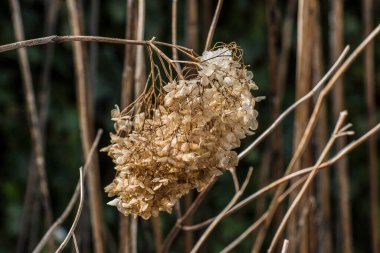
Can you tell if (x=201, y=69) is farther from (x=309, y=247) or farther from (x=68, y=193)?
(x=68, y=193)

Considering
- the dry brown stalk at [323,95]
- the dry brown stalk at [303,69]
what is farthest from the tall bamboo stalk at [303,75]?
the dry brown stalk at [323,95]

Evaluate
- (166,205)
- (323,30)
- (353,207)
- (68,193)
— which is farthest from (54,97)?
(166,205)

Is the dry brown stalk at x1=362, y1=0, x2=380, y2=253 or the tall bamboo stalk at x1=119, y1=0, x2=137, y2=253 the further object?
the dry brown stalk at x1=362, y1=0, x2=380, y2=253

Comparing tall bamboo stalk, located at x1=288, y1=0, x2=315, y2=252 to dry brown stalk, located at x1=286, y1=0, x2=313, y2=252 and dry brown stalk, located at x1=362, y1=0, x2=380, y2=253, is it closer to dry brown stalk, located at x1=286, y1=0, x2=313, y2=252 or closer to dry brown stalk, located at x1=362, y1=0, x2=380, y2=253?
dry brown stalk, located at x1=286, y1=0, x2=313, y2=252

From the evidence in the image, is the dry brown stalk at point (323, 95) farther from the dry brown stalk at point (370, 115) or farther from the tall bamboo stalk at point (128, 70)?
the dry brown stalk at point (370, 115)

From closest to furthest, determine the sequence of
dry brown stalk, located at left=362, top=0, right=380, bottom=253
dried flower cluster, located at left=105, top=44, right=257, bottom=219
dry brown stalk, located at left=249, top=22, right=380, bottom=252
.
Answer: dried flower cluster, located at left=105, top=44, right=257, bottom=219, dry brown stalk, located at left=249, top=22, right=380, bottom=252, dry brown stalk, located at left=362, top=0, right=380, bottom=253

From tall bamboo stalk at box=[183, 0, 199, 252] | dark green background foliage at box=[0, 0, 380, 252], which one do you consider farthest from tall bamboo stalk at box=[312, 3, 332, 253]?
dark green background foliage at box=[0, 0, 380, 252]

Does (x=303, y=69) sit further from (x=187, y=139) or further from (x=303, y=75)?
(x=187, y=139)
